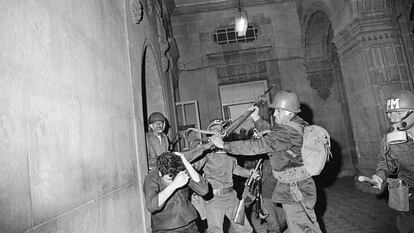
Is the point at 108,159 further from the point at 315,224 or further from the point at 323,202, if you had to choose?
the point at 323,202

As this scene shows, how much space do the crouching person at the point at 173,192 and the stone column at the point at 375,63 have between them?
5121 mm

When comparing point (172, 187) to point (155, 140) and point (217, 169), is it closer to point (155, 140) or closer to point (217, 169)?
point (217, 169)

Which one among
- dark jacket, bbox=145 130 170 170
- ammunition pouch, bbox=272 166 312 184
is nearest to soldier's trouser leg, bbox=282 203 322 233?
ammunition pouch, bbox=272 166 312 184

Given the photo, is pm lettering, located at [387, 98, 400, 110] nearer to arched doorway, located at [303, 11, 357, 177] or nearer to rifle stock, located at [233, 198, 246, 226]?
rifle stock, located at [233, 198, 246, 226]

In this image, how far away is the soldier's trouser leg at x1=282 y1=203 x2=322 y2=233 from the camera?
2.75m

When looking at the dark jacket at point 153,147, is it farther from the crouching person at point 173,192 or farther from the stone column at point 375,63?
the stone column at point 375,63

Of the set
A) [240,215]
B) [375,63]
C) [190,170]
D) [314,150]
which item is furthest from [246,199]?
[375,63]

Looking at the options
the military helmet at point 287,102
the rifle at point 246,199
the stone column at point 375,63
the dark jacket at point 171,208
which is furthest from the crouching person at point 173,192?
the stone column at point 375,63

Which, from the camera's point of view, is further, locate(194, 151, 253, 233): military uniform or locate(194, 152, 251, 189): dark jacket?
locate(194, 152, 251, 189): dark jacket

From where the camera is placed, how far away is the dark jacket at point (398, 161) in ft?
8.61

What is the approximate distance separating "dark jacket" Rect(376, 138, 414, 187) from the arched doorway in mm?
7192

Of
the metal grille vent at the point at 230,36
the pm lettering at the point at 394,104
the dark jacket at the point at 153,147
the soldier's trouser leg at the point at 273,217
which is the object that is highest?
the metal grille vent at the point at 230,36

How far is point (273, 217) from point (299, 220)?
139cm

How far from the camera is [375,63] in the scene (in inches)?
236
